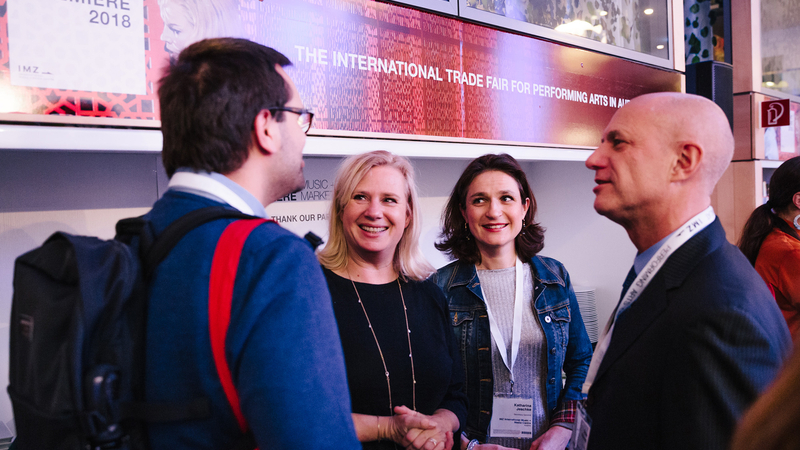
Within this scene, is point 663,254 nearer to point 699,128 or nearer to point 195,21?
point 699,128

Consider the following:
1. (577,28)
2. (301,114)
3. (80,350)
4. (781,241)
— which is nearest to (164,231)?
(80,350)

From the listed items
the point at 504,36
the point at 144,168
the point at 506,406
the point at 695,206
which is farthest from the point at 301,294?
the point at 504,36

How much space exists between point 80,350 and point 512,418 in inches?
63.0

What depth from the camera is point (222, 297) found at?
0.79m

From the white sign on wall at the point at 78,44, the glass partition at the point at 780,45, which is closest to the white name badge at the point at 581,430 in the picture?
the white sign on wall at the point at 78,44

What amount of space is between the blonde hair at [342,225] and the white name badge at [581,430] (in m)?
0.77

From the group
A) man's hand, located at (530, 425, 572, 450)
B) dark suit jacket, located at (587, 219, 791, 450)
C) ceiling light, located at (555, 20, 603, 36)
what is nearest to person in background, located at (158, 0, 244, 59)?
dark suit jacket, located at (587, 219, 791, 450)

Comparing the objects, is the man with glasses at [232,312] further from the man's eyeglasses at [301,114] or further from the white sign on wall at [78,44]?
the white sign on wall at [78,44]

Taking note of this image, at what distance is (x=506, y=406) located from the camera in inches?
76.7

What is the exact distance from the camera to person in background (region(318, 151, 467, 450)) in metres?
1.65

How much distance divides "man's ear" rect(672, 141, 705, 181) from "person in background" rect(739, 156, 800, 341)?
201 centimetres

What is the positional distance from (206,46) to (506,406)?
63.5 inches

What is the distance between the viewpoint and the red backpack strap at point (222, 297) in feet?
2.57

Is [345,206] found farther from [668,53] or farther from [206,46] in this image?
[668,53]
